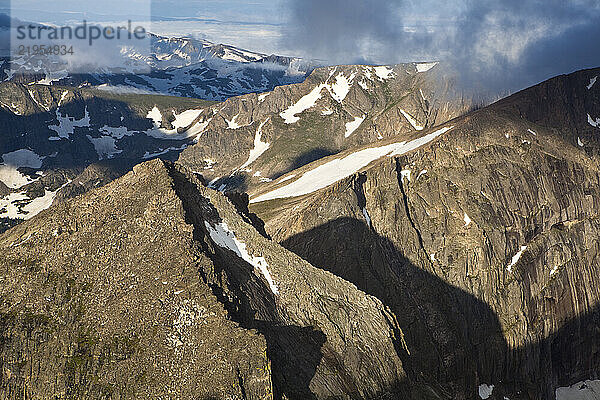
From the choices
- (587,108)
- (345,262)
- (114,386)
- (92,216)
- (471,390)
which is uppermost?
(587,108)

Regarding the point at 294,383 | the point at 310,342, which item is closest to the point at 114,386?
the point at 294,383

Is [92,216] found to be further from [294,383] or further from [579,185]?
[579,185]

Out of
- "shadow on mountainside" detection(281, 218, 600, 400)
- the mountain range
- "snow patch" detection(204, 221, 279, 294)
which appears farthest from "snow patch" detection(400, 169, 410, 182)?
"snow patch" detection(204, 221, 279, 294)

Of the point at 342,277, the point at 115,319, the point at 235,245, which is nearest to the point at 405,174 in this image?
the point at 342,277

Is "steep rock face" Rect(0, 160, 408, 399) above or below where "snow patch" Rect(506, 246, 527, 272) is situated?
above

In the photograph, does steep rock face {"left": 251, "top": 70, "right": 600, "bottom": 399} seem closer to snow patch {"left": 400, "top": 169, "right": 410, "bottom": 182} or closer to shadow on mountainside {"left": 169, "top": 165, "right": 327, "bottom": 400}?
snow patch {"left": 400, "top": 169, "right": 410, "bottom": 182}

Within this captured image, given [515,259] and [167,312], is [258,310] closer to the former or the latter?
[167,312]
